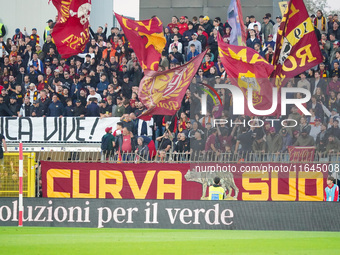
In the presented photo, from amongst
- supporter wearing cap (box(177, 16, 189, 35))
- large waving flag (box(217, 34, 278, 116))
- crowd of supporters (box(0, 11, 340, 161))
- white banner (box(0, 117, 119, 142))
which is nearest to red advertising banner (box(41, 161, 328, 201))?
crowd of supporters (box(0, 11, 340, 161))

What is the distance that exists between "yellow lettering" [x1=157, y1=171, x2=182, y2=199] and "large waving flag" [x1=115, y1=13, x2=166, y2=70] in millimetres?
3764

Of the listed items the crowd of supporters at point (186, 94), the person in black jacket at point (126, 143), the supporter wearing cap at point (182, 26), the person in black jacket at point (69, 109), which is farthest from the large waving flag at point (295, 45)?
the person in black jacket at point (69, 109)

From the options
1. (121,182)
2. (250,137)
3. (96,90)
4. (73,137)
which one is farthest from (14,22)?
(250,137)

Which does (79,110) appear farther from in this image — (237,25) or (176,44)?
(237,25)

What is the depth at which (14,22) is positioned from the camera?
111ft

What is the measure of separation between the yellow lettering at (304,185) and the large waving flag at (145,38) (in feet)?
19.0

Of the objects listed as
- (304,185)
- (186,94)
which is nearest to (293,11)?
(186,94)

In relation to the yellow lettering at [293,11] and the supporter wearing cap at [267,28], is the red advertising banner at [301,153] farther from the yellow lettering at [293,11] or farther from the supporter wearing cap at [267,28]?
the supporter wearing cap at [267,28]

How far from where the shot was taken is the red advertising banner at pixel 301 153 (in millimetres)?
19625

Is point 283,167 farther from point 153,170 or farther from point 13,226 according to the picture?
point 13,226

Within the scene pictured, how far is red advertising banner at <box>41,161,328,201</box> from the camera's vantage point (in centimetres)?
2008

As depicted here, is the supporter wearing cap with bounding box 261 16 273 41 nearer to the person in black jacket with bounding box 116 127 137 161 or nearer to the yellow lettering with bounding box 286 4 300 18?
the yellow lettering with bounding box 286 4 300 18

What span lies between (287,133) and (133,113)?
4713 millimetres

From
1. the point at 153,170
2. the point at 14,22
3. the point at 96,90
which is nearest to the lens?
the point at 153,170
